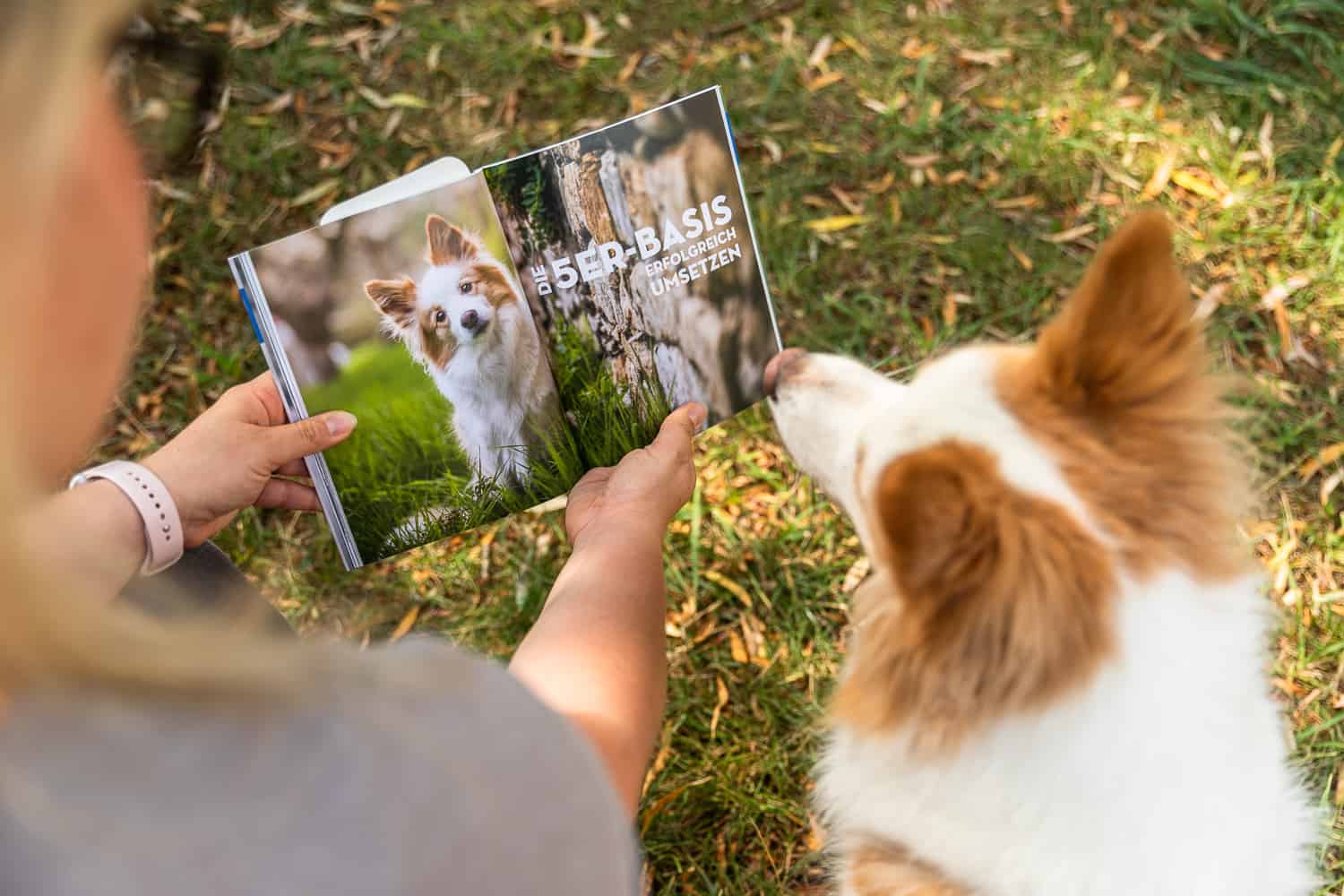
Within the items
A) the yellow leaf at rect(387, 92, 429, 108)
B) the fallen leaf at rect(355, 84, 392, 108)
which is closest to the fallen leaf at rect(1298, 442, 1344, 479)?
the yellow leaf at rect(387, 92, 429, 108)

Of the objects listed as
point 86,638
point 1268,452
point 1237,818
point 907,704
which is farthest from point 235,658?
point 1268,452

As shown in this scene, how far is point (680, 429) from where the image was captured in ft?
5.98

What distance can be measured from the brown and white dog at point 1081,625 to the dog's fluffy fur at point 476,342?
2.60 ft

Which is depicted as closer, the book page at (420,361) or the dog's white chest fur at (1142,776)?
the dog's white chest fur at (1142,776)

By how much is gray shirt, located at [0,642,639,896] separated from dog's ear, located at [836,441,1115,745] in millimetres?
447

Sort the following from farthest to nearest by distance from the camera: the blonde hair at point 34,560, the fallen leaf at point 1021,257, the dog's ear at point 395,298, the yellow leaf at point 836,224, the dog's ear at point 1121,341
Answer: the yellow leaf at point 836,224 → the fallen leaf at point 1021,257 → the dog's ear at point 395,298 → the dog's ear at point 1121,341 → the blonde hair at point 34,560

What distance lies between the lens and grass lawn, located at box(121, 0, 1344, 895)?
220cm

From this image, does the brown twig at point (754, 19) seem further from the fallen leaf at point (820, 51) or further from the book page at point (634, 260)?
the book page at point (634, 260)

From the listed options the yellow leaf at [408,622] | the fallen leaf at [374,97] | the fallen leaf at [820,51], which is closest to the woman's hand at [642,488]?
the yellow leaf at [408,622]

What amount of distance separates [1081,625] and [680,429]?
0.94 metres

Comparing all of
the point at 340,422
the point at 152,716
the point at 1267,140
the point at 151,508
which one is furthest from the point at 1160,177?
the point at 152,716

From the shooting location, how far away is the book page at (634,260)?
177 cm

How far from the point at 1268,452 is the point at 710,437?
1.38 meters

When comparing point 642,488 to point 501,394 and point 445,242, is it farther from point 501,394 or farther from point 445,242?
point 445,242
